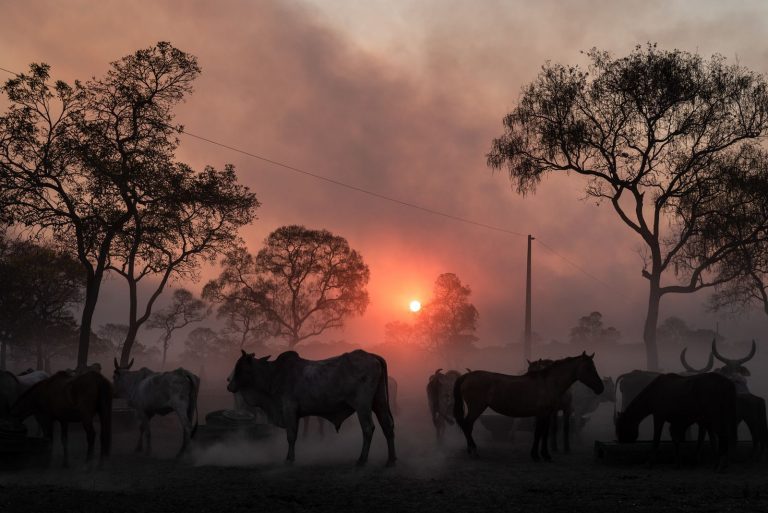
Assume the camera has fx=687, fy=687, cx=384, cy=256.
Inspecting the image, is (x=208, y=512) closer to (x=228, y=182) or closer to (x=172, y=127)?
(x=172, y=127)

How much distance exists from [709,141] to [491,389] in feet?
63.3

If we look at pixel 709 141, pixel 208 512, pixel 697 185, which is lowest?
pixel 208 512

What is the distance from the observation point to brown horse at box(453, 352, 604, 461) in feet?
50.7

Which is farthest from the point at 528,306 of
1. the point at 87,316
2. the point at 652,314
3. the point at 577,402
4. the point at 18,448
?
the point at 18,448

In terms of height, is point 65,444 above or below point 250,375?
below

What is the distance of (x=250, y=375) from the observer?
1594 cm

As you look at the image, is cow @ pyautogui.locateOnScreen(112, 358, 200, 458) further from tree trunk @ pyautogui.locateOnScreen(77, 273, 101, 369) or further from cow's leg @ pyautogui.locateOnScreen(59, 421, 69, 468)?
tree trunk @ pyautogui.locateOnScreen(77, 273, 101, 369)

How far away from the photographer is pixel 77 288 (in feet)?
172

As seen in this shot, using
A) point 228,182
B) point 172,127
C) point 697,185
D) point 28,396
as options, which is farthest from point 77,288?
point 697,185

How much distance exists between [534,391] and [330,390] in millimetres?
4619

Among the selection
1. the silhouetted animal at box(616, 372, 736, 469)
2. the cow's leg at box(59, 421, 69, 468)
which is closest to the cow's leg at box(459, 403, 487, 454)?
the silhouetted animal at box(616, 372, 736, 469)

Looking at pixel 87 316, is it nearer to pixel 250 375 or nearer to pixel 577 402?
pixel 250 375

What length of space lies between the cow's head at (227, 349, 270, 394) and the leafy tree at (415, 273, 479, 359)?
61234 mm

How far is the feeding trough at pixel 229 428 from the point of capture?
18.2 m
